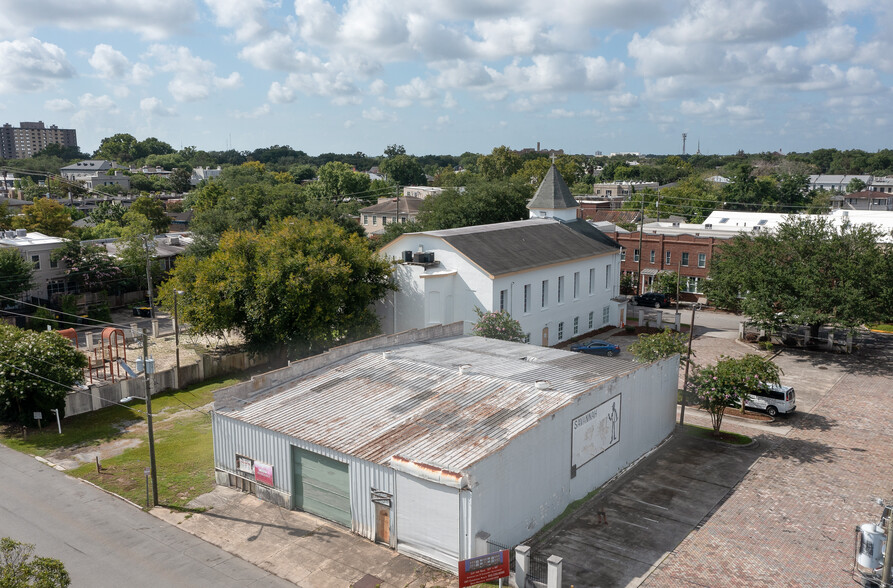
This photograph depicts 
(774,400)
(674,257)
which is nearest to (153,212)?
(674,257)

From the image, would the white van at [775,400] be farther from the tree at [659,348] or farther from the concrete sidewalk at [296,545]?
the concrete sidewalk at [296,545]

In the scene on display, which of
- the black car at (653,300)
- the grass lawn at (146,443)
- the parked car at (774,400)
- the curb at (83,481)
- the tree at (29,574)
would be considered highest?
the tree at (29,574)

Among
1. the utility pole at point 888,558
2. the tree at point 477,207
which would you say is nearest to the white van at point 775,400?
the utility pole at point 888,558

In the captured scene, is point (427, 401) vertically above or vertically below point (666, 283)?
above

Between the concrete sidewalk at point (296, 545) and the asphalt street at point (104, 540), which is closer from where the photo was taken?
the concrete sidewalk at point (296, 545)

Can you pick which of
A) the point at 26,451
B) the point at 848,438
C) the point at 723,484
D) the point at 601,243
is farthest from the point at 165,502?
Answer: the point at 601,243

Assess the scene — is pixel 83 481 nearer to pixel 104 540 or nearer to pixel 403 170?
pixel 104 540
